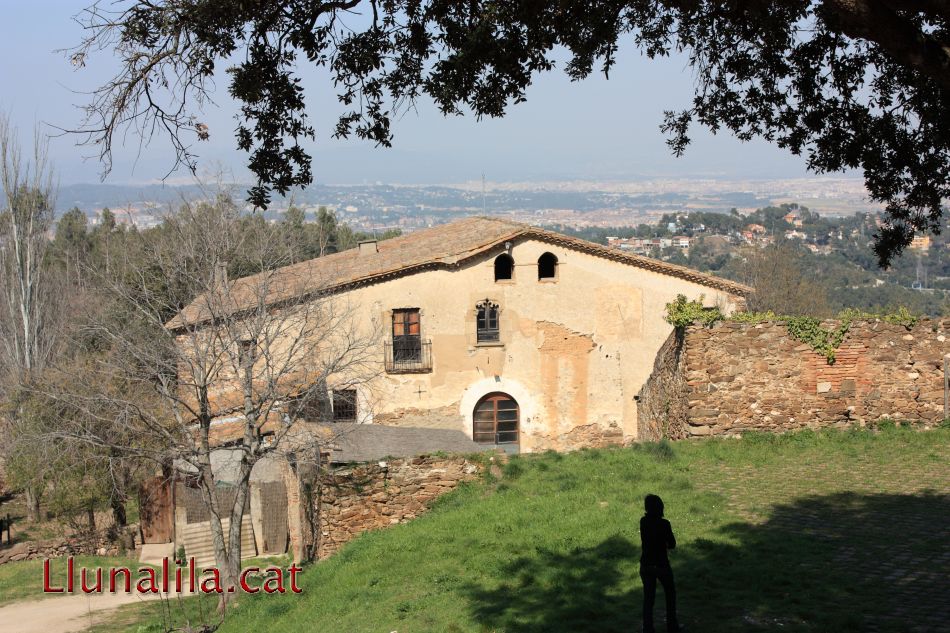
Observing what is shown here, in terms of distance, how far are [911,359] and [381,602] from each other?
10355 millimetres

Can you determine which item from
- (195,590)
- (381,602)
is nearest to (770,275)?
(195,590)

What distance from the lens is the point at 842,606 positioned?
365 inches

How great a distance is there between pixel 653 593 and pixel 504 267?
75.5 feet

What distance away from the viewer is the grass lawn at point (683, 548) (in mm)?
9680

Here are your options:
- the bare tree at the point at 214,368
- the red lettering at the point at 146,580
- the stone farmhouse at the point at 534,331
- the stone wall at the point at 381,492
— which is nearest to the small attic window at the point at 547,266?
the stone farmhouse at the point at 534,331

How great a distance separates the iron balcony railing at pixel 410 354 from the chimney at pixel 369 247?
4.80m

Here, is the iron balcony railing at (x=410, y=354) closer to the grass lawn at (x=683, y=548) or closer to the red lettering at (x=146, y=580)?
the red lettering at (x=146, y=580)

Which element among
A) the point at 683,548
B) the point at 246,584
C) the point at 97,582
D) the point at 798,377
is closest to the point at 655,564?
the point at 683,548

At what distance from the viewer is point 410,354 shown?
3038 centimetres

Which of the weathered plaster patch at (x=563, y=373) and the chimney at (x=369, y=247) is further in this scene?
the chimney at (x=369, y=247)

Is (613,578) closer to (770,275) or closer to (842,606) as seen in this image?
(842,606)

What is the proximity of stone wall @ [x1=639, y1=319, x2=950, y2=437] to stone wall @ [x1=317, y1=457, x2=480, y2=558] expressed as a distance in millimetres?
4345

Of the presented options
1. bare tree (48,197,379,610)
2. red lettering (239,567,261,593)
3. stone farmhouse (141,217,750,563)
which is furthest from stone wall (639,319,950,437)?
stone farmhouse (141,217,750,563)

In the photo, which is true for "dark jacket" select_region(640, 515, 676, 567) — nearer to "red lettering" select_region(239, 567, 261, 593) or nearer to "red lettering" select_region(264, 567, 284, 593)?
"red lettering" select_region(264, 567, 284, 593)
